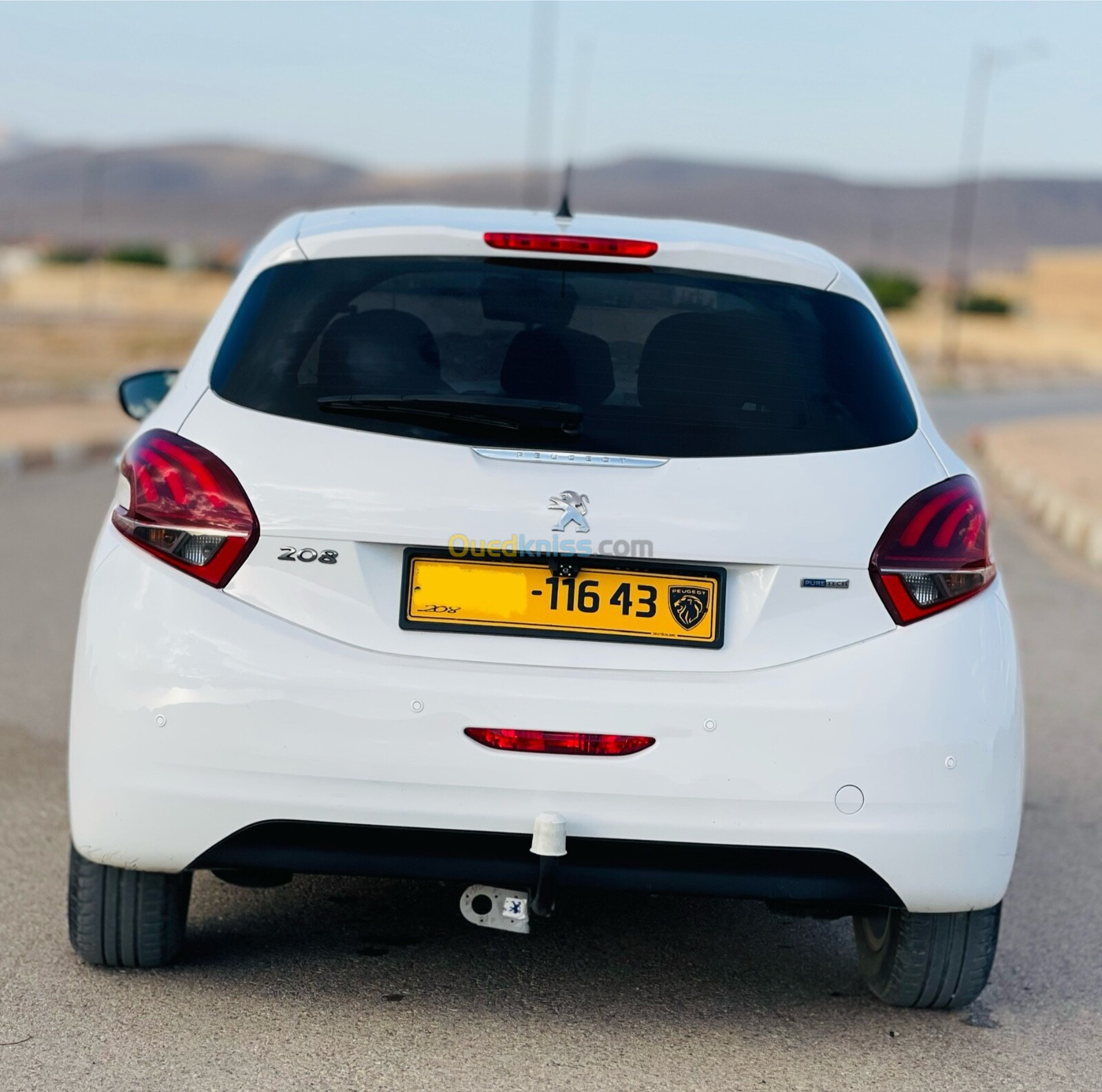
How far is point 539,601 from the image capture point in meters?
3.56

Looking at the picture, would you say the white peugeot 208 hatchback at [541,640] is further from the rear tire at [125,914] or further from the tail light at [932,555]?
the rear tire at [125,914]

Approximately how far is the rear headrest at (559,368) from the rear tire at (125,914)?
50.1 inches

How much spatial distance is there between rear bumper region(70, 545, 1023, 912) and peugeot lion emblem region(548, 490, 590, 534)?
29 cm

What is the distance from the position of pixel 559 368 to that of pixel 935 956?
5.08 feet

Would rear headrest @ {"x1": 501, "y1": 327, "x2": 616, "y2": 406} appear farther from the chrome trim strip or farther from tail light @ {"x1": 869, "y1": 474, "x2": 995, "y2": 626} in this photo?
tail light @ {"x1": 869, "y1": 474, "x2": 995, "y2": 626}

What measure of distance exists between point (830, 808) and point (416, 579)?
3.10 ft

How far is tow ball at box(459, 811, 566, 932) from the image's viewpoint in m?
3.53

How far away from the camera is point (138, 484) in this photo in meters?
3.73

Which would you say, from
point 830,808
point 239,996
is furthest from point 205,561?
point 830,808

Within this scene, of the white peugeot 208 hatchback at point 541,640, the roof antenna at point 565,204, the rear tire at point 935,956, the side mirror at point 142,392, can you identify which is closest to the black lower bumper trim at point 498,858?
the white peugeot 208 hatchback at point 541,640

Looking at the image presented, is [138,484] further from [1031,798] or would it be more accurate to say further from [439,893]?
[1031,798]

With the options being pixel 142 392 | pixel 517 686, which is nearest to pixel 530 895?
pixel 517 686

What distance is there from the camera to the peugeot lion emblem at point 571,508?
355cm

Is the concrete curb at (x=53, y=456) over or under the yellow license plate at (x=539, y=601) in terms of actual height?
under
